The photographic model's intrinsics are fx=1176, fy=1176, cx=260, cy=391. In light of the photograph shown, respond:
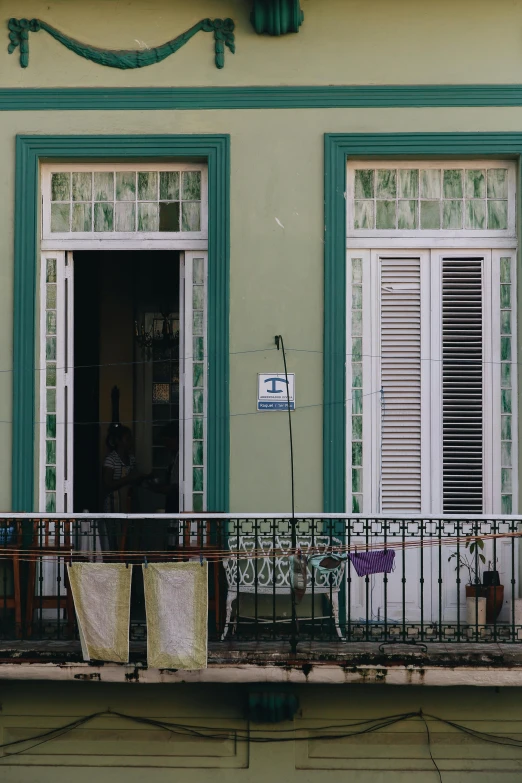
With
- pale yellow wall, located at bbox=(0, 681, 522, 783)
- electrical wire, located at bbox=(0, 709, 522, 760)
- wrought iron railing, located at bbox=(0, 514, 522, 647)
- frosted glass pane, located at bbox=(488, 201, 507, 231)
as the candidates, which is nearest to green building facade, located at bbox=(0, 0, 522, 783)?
frosted glass pane, located at bbox=(488, 201, 507, 231)

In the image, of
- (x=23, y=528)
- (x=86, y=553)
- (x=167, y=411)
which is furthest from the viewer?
(x=167, y=411)

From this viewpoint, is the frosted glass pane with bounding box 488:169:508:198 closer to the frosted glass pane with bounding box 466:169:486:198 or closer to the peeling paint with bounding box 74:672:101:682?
the frosted glass pane with bounding box 466:169:486:198

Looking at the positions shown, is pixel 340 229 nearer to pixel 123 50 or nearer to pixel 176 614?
pixel 123 50

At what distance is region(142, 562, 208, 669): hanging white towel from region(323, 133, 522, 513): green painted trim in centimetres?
154

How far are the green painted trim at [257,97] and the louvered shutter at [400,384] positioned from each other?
4.48 ft

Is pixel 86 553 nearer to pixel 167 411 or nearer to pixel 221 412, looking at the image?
pixel 221 412

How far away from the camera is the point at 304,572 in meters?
9.29

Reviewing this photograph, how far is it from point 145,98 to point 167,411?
5.06 meters

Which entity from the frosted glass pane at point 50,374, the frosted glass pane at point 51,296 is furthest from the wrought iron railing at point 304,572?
the frosted glass pane at point 51,296

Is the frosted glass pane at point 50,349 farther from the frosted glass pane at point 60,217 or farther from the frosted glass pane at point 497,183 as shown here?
the frosted glass pane at point 497,183

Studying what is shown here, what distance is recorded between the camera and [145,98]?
10.0 meters

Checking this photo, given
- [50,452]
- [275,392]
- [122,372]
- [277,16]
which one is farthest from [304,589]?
[122,372]

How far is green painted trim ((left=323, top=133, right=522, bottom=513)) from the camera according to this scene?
982 centimetres

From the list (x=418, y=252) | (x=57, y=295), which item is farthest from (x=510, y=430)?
(x=57, y=295)
